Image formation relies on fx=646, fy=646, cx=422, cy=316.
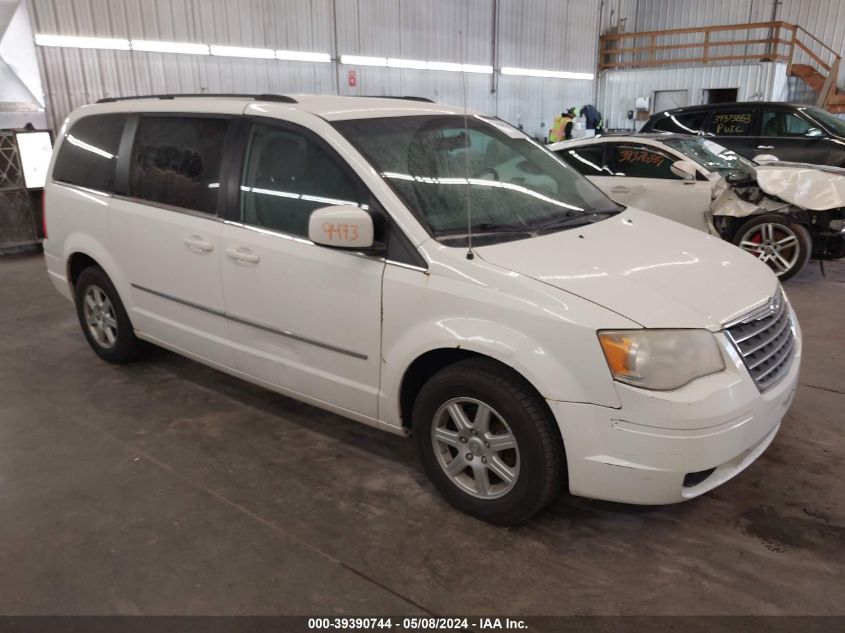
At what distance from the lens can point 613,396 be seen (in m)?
2.17

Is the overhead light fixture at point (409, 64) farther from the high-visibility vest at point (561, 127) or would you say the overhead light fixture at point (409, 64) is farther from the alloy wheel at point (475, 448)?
the alloy wheel at point (475, 448)

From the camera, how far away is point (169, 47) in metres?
10.0

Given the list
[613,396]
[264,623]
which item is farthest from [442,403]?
[264,623]

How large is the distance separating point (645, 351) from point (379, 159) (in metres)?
1.36

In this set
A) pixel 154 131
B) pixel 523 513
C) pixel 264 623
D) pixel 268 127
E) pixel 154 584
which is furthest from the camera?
pixel 154 131

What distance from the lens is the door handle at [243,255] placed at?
9.84 feet

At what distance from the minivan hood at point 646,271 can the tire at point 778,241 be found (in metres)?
3.52

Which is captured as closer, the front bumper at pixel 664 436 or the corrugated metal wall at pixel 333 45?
the front bumper at pixel 664 436

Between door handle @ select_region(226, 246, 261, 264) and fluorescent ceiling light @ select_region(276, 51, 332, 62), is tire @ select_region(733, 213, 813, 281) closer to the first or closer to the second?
door handle @ select_region(226, 246, 261, 264)

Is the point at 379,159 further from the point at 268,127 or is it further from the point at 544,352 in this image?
the point at 544,352

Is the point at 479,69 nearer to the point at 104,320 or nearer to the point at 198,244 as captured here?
the point at 104,320

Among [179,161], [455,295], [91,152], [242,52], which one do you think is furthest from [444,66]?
[455,295]

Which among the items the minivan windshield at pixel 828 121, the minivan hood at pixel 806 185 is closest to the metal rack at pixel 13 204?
the minivan hood at pixel 806 185

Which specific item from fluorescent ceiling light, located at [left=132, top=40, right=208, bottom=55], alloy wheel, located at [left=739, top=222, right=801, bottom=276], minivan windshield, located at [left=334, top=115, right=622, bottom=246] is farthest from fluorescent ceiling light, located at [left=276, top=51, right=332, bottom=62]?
minivan windshield, located at [left=334, top=115, right=622, bottom=246]
